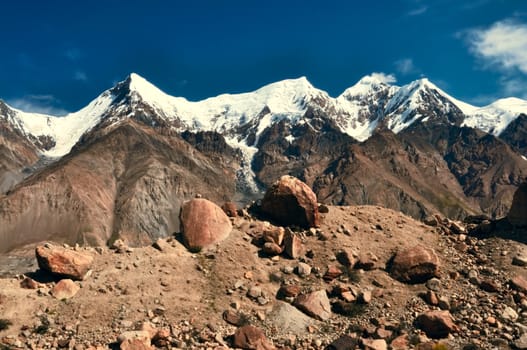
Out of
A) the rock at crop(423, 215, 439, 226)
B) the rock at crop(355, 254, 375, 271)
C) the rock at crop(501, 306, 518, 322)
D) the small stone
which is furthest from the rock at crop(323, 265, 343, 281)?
the rock at crop(423, 215, 439, 226)

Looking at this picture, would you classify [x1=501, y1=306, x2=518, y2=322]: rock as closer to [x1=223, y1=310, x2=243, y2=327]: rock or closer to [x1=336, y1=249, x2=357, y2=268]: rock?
[x1=336, y1=249, x2=357, y2=268]: rock

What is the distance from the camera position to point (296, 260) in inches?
1056

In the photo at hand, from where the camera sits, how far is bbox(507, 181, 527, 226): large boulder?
95.2 feet

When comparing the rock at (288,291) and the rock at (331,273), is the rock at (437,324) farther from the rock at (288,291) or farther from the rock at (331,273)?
the rock at (288,291)

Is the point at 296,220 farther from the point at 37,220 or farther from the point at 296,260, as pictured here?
the point at 37,220

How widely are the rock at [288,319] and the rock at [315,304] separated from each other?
0.31 m

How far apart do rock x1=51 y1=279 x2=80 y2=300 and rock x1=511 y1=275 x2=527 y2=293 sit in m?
20.4

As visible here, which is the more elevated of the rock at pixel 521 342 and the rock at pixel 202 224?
the rock at pixel 202 224

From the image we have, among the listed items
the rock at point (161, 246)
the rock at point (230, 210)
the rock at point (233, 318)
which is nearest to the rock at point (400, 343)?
the rock at point (233, 318)

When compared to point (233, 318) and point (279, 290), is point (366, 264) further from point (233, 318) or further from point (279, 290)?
point (233, 318)

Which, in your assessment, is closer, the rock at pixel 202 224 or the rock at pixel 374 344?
the rock at pixel 374 344

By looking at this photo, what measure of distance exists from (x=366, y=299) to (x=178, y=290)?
8.79m

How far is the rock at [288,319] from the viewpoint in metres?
21.8

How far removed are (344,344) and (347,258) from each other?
6.49m
